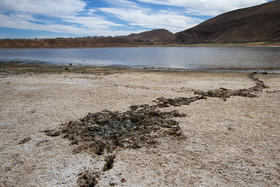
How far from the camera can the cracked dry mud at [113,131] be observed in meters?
4.93

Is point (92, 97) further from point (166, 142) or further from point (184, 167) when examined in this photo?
point (184, 167)

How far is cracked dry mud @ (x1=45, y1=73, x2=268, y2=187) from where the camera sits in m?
4.93

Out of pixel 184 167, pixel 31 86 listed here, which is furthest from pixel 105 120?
pixel 31 86

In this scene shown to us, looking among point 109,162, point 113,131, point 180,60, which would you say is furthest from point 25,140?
point 180,60

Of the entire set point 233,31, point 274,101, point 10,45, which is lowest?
point 274,101

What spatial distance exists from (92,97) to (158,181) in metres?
6.27

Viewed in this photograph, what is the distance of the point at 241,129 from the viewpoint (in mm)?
5957

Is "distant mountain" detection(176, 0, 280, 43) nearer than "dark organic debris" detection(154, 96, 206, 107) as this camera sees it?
No

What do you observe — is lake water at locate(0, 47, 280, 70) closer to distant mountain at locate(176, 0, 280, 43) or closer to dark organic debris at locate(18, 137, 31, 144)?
dark organic debris at locate(18, 137, 31, 144)

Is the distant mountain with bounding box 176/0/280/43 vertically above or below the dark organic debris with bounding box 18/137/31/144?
above

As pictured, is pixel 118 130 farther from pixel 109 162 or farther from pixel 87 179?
pixel 87 179

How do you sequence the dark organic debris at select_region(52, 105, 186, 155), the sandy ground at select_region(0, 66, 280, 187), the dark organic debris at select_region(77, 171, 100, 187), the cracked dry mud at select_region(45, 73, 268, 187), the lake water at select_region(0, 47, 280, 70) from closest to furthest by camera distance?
the dark organic debris at select_region(77, 171, 100, 187)
the sandy ground at select_region(0, 66, 280, 187)
the cracked dry mud at select_region(45, 73, 268, 187)
the dark organic debris at select_region(52, 105, 186, 155)
the lake water at select_region(0, 47, 280, 70)

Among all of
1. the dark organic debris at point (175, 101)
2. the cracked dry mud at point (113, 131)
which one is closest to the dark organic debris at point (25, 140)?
the cracked dry mud at point (113, 131)

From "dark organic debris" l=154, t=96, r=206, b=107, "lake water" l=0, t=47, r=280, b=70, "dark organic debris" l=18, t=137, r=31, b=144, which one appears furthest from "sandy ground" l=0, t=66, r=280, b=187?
"lake water" l=0, t=47, r=280, b=70
